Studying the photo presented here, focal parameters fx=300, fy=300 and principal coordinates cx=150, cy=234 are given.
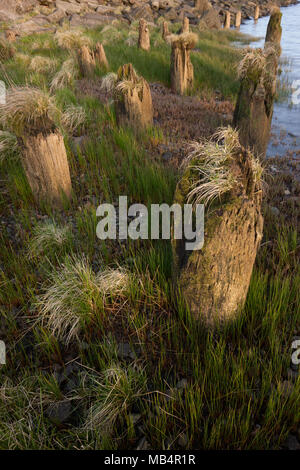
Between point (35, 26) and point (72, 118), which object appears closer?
point (72, 118)

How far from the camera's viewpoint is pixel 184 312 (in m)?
2.59

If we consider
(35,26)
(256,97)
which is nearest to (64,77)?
(256,97)

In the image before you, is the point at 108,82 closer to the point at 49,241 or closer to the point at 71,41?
the point at 71,41

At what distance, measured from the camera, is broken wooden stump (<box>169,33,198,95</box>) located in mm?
8875

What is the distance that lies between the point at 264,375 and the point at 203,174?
1565mm

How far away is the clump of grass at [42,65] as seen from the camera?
10.1 meters

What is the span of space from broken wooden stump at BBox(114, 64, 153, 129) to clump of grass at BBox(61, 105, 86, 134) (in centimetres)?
78

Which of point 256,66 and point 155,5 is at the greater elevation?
point 155,5

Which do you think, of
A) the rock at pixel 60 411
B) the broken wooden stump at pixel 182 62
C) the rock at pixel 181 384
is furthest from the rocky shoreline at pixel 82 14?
the rock at pixel 181 384

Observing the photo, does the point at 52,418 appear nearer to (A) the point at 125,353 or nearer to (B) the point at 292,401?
(A) the point at 125,353

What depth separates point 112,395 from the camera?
6.78 feet

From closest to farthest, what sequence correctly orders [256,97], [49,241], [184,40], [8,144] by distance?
1. [49,241]
2. [8,144]
3. [256,97]
4. [184,40]

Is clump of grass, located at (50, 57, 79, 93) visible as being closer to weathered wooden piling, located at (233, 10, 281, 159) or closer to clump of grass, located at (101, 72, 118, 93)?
clump of grass, located at (101, 72, 118, 93)

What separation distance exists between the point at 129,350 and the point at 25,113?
3120 millimetres
